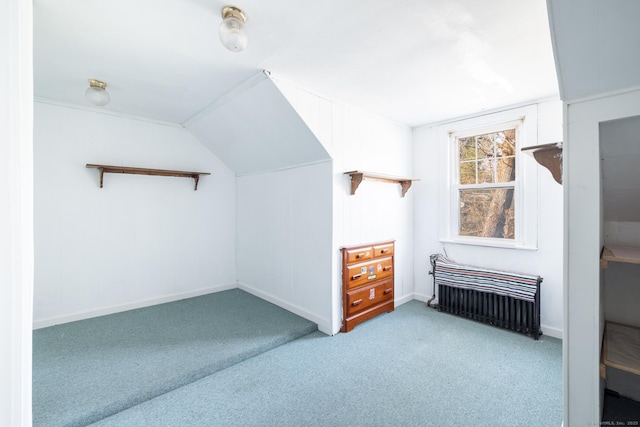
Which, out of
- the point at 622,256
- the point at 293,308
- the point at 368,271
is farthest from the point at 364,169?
the point at 622,256

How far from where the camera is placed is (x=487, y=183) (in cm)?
331

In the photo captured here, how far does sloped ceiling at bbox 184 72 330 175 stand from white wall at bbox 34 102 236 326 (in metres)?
0.52

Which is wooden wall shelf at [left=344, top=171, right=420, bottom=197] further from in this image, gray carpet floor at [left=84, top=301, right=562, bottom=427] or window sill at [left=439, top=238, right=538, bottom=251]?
gray carpet floor at [left=84, top=301, right=562, bottom=427]

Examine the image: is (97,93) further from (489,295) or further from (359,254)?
(489,295)

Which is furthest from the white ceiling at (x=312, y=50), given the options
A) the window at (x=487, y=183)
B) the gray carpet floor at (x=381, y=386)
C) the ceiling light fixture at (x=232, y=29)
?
the gray carpet floor at (x=381, y=386)

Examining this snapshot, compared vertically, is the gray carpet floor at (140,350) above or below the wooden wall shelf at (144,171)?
below

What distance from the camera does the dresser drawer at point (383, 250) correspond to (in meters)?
3.29

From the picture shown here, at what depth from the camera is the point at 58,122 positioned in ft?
9.81

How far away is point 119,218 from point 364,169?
9.72ft

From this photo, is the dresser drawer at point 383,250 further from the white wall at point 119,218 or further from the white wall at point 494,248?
the white wall at point 119,218

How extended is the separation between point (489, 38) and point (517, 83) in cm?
92

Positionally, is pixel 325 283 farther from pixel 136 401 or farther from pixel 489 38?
pixel 489 38

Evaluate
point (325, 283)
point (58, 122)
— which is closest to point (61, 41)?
point (58, 122)

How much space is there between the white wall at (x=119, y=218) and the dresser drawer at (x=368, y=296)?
2.11 metres
